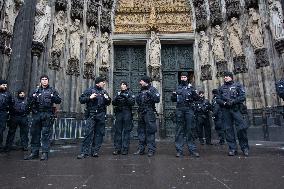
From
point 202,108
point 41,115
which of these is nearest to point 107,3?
point 202,108

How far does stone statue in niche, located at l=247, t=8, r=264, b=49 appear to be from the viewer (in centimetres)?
995

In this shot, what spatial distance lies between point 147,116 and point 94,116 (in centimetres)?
119

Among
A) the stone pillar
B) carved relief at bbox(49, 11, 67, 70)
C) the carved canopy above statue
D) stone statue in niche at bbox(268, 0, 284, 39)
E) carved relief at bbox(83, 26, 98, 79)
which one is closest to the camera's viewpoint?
the stone pillar

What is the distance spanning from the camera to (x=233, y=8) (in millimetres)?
11070

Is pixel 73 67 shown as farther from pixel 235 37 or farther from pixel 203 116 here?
pixel 235 37

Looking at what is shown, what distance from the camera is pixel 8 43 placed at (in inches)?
281

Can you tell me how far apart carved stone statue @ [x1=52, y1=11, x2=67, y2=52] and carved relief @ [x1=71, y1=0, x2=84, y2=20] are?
1.83 feet

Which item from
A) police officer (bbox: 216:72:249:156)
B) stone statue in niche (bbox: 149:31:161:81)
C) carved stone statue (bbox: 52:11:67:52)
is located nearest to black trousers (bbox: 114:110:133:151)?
police officer (bbox: 216:72:249:156)

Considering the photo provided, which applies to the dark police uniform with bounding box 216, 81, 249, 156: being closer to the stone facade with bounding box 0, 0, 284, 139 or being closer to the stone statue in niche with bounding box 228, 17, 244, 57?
the stone facade with bounding box 0, 0, 284, 139

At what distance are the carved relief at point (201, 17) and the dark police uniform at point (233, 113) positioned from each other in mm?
7554

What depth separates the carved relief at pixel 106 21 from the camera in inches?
484

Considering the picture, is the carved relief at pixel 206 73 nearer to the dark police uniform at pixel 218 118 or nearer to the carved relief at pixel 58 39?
the dark police uniform at pixel 218 118

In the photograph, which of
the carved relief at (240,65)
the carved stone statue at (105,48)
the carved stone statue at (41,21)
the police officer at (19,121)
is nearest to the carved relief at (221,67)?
the carved relief at (240,65)

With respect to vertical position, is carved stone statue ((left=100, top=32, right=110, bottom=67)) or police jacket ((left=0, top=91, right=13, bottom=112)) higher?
carved stone statue ((left=100, top=32, right=110, bottom=67))
